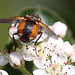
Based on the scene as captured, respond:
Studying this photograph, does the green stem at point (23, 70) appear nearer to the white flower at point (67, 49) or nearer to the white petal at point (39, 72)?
the white petal at point (39, 72)

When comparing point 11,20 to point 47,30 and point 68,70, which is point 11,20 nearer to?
point 47,30

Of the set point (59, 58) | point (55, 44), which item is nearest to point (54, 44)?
point (55, 44)

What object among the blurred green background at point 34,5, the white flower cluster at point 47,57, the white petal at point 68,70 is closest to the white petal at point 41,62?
Result: the white flower cluster at point 47,57

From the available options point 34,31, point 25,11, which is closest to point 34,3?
point 25,11

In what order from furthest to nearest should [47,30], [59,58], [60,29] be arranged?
[60,29], [59,58], [47,30]

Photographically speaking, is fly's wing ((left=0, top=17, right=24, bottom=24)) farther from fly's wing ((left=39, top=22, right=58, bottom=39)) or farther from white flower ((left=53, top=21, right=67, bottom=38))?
white flower ((left=53, top=21, right=67, bottom=38))

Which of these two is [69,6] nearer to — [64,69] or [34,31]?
[64,69]
